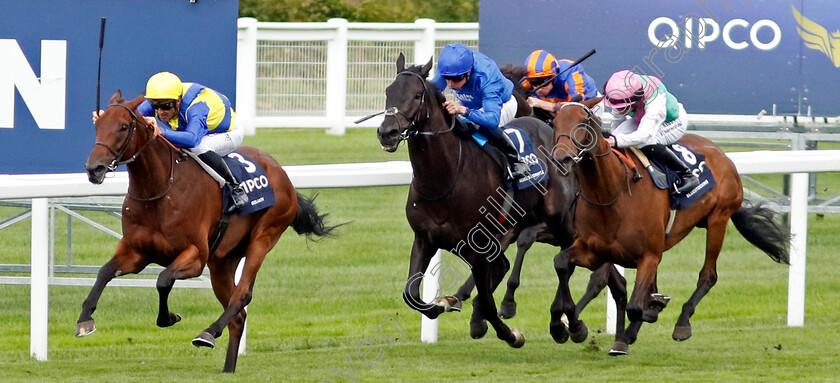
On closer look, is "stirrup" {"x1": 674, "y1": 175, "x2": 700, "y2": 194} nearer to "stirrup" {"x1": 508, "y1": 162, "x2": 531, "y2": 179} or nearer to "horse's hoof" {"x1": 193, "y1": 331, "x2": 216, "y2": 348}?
"stirrup" {"x1": 508, "y1": 162, "x2": 531, "y2": 179}

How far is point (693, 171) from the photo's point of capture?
687cm

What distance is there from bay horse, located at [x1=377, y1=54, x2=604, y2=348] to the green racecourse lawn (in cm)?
47

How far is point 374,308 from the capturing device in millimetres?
8766

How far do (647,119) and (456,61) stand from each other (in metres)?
1.06

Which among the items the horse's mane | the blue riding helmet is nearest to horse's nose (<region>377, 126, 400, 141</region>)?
the horse's mane

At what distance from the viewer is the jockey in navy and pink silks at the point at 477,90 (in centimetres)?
620

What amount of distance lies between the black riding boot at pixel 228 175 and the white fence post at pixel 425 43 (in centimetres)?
981

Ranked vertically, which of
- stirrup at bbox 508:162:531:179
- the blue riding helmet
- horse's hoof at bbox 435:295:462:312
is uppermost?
the blue riding helmet

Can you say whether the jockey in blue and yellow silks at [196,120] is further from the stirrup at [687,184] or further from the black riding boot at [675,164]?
the stirrup at [687,184]

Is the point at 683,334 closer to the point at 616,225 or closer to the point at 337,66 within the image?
the point at 616,225

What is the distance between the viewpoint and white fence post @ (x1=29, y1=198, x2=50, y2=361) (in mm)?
6445

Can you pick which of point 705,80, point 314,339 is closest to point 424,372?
point 314,339

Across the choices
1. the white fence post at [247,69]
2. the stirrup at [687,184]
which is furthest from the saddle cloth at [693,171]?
the white fence post at [247,69]

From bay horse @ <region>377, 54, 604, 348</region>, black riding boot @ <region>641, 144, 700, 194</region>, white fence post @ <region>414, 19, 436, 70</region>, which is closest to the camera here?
bay horse @ <region>377, 54, 604, 348</region>
